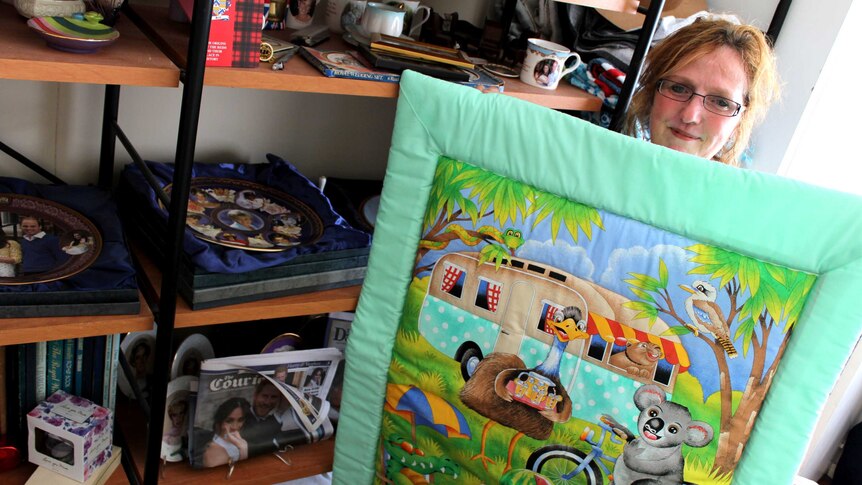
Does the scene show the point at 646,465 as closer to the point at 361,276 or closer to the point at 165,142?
the point at 361,276

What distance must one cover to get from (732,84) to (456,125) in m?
0.59

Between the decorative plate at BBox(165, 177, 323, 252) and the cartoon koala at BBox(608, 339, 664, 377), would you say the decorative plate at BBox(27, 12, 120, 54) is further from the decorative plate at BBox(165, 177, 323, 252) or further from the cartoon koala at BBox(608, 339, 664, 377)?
the cartoon koala at BBox(608, 339, 664, 377)

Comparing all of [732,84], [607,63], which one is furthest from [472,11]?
[732,84]

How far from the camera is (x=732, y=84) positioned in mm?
1423

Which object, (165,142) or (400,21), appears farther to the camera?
(165,142)

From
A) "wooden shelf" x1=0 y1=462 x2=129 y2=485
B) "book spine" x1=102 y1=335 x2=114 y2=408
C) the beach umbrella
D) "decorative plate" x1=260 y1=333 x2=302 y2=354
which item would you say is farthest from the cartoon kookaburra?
"wooden shelf" x1=0 y1=462 x2=129 y2=485

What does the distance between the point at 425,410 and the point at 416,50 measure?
592 mm

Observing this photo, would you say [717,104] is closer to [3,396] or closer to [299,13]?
[299,13]

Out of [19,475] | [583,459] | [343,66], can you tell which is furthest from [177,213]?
[583,459]

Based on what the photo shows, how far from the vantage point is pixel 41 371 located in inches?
50.3

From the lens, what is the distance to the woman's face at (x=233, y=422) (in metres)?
1.42

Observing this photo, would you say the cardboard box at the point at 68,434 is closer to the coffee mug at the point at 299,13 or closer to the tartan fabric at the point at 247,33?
the tartan fabric at the point at 247,33

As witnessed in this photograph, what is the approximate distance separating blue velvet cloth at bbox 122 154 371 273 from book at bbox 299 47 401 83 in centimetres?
29

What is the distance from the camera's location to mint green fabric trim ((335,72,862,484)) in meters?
0.99
